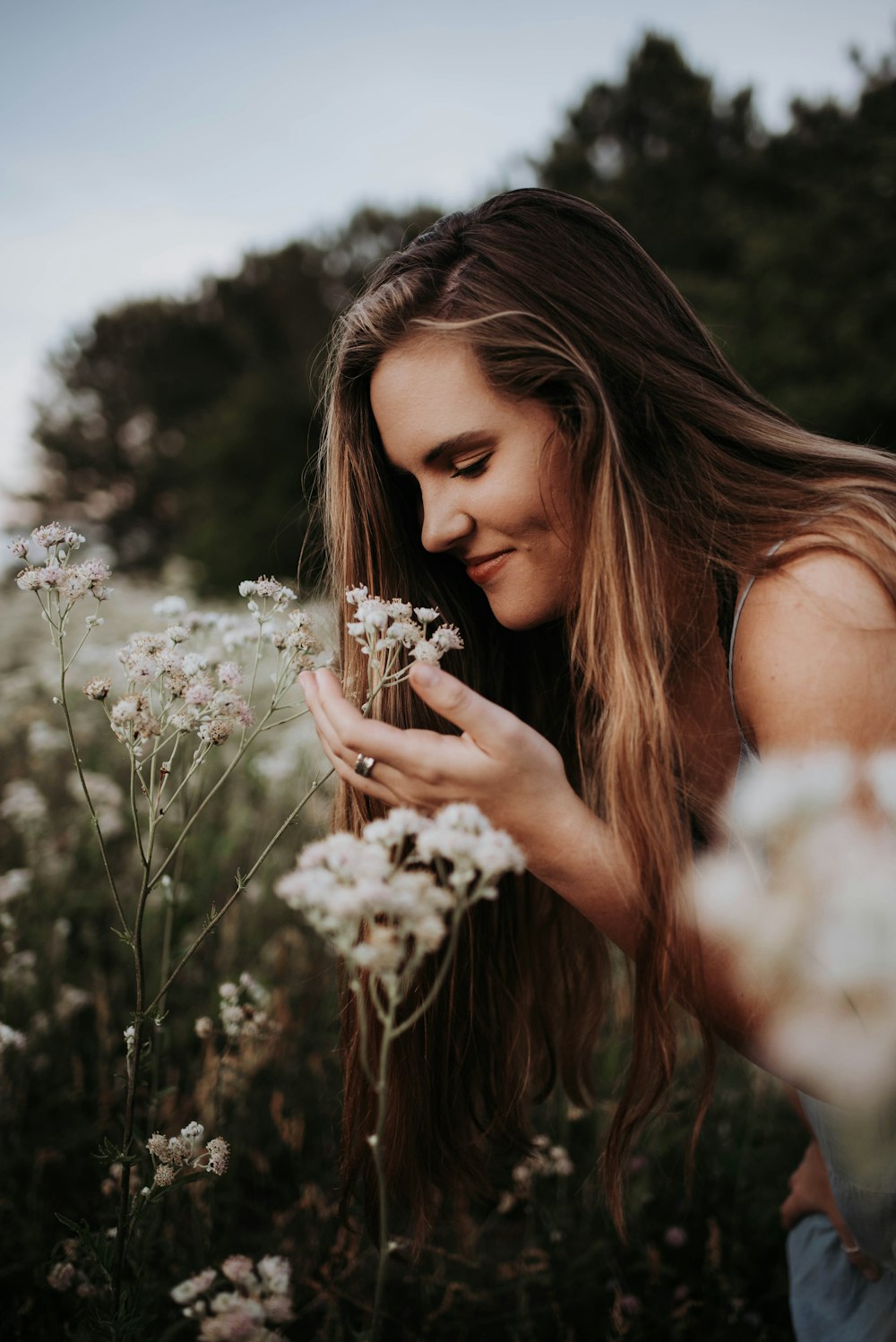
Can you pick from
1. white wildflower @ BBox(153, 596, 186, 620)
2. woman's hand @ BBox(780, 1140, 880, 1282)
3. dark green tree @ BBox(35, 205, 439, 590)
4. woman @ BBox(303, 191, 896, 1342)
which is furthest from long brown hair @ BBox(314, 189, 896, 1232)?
dark green tree @ BBox(35, 205, 439, 590)

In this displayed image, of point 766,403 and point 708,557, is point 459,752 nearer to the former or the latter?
point 708,557

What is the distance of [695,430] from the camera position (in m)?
1.74

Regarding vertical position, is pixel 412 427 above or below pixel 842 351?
below

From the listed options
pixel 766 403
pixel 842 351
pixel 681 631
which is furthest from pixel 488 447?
pixel 842 351

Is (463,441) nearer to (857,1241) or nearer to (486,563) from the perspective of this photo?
(486,563)

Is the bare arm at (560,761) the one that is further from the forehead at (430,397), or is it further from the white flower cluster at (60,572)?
the forehead at (430,397)

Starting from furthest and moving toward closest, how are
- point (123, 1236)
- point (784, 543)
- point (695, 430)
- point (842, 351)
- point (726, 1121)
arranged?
point (842, 351) → point (726, 1121) → point (695, 430) → point (784, 543) → point (123, 1236)

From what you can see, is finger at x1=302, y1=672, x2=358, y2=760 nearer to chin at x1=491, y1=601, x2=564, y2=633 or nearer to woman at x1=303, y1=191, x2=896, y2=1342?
woman at x1=303, y1=191, x2=896, y2=1342

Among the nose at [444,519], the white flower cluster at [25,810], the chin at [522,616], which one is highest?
the white flower cluster at [25,810]

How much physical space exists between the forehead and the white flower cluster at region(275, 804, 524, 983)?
38.3 inches

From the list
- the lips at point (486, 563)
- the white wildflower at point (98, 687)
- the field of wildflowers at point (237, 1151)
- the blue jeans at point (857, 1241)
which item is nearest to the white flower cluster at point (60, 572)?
the field of wildflowers at point (237, 1151)

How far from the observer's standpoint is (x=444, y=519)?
175cm

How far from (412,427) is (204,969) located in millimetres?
1900

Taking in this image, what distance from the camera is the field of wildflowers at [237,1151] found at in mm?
1352
